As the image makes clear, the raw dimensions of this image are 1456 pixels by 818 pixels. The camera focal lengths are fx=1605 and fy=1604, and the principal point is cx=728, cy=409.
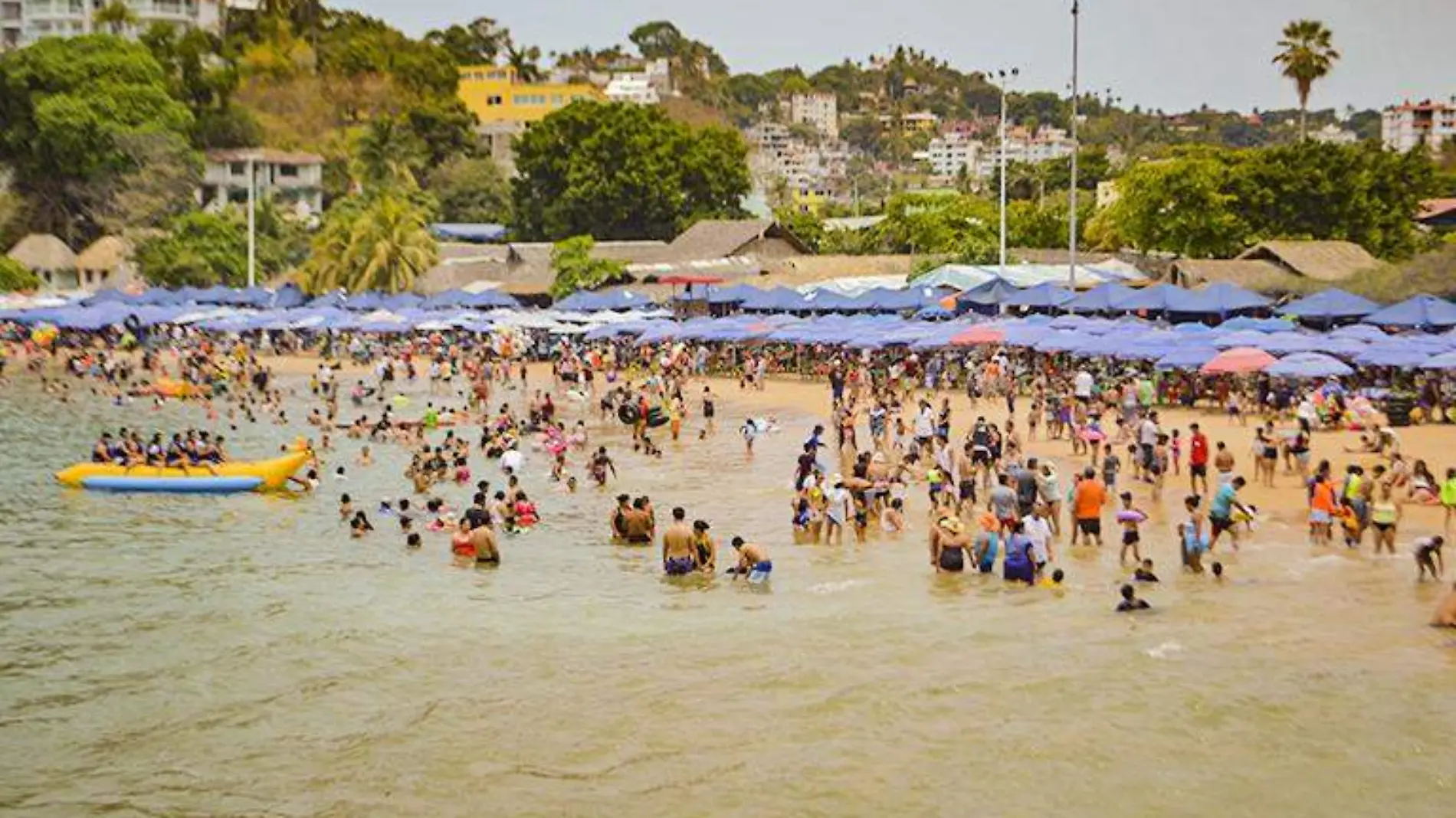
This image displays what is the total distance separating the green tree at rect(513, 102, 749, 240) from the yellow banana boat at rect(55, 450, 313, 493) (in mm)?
52854

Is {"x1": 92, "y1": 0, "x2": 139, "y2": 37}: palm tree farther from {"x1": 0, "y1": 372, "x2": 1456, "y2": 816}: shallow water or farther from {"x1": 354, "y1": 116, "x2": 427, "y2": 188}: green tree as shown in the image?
{"x1": 0, "y1": 372, "x2": 1456, "y2": 816}: shallow water

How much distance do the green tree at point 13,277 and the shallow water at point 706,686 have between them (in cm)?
5754

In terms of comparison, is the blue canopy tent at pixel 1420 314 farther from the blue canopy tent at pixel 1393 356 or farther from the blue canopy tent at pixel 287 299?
the blue canopy tent at pixel 287 299

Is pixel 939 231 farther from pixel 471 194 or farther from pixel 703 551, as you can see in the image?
pixel 703 551

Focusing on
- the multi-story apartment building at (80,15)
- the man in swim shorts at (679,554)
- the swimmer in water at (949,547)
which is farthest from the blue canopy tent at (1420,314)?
the multi-story apartment building at (80,15)

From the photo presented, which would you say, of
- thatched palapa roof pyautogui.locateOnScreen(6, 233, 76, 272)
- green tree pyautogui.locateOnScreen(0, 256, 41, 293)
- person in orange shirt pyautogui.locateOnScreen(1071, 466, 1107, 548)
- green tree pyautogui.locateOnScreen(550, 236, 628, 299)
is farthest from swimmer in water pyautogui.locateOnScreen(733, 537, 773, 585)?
thatched palapa roof pyautogui.locateOnScreen(6, 233, 76, 272)

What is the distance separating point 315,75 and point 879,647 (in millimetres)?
105928

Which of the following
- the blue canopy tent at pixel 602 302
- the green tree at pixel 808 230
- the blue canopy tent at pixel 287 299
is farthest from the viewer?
the green tree at pixel 808 230

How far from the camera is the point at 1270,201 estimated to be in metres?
58.2

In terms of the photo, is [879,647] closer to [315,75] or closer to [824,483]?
[824,483]

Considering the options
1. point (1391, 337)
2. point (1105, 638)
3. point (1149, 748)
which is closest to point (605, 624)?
point (1105, 638)

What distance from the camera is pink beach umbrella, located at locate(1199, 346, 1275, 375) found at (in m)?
30.4

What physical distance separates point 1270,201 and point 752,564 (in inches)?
1777

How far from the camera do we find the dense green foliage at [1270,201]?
2233 inches
